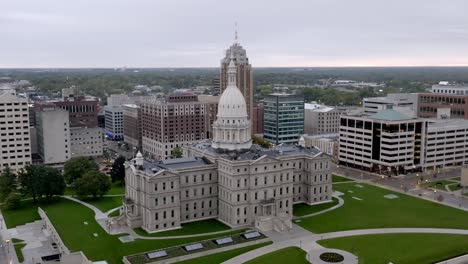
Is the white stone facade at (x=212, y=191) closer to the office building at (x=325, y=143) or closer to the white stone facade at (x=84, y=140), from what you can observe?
the office building at (x=325, y=143)

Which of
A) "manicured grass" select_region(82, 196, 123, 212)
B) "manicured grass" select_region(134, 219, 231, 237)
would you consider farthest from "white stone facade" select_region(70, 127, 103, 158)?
"manicured grass" select_region(134, 219, 231, 237)

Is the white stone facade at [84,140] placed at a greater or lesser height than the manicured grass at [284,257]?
greater

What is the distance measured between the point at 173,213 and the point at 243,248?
783 inches

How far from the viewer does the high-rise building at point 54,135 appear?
17362 centimetres

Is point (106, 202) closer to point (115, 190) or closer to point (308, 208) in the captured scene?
point (115, 190)

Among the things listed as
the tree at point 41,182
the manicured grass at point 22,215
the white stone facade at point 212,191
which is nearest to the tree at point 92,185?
the tree at point 41,182

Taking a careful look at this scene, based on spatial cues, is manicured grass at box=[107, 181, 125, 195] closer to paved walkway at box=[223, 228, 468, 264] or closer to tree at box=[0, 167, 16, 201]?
tree at box=[0, 167, 16, 201]

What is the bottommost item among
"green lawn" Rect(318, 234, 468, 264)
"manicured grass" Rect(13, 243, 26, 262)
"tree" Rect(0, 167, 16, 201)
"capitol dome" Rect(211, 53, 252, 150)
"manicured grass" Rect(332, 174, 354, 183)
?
"manicured grass" Rect(13, 243, 26, 262)

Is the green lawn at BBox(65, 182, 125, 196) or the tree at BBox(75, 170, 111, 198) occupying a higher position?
the tree at BBox(75, 170, 111, 198)

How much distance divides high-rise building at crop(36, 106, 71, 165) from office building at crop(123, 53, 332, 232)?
7145 cm

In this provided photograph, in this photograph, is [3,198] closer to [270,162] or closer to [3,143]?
[3,143]

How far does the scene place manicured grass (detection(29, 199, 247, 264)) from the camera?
301 feet

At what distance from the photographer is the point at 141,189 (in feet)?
355

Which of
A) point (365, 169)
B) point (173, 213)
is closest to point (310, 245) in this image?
point (173, 213)
